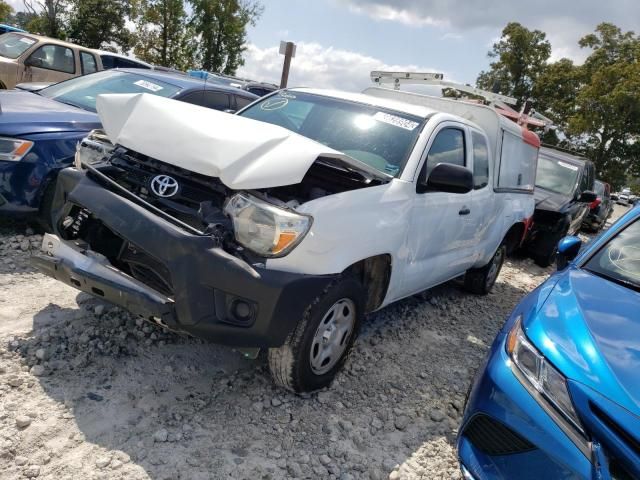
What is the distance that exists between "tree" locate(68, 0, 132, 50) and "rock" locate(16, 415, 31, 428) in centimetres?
2707

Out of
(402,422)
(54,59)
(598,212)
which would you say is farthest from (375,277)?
(598,212)

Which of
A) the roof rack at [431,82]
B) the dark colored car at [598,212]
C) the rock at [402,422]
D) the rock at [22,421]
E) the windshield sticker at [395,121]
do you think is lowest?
the dark colored car at [598,212]

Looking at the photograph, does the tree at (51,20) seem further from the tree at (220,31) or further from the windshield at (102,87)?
the windshield at (102,87)

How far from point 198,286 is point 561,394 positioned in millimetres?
1598

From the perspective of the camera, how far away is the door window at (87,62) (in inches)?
407

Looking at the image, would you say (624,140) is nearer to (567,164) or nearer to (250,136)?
(567,164)

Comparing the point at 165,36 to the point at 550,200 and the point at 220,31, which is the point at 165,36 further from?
the point at 550,200

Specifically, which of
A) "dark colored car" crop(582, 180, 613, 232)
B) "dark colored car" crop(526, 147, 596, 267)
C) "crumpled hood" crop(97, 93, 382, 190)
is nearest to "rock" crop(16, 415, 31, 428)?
"crumpled hood" crop(97, 93, 382, 190)

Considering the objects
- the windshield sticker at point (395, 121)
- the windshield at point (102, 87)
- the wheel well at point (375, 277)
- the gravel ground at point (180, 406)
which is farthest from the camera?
the windshield at point (102, 87)

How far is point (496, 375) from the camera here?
2223mm

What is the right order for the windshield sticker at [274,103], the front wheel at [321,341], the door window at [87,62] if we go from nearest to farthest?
1. the front wheel at [321,341]
2. the windshield sticker at [274,103]
3. the door window at [87,62]

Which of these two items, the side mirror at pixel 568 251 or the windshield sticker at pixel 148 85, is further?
the windshield sticker at pixel 148 85

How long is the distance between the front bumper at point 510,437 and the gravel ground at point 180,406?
55 centimetres

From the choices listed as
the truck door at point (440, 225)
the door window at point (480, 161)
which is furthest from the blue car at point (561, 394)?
the door window at point (480, 161)
